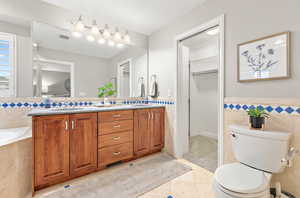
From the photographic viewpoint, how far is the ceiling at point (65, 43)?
1895 millimetres

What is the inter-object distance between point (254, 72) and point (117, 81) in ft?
6.93

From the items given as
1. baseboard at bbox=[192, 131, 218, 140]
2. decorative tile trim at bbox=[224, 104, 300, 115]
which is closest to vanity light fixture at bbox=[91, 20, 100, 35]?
decorative tile trim at bbox=[224, 104, 300, 115]

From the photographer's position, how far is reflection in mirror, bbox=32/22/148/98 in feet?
6.36

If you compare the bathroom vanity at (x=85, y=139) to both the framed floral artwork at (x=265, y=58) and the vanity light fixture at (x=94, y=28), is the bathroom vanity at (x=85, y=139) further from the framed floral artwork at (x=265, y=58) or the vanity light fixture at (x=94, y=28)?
the framed floral artwork at (x=265, y=58)

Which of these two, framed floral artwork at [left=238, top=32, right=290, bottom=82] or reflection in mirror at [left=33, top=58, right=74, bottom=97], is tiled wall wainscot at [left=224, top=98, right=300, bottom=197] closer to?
framed floral artwork at [left=238, top=32, right=290, bottom=82]

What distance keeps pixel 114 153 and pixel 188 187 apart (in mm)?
1061

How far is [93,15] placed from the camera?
2180 mm

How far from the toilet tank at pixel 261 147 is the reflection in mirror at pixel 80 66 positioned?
1965 mm

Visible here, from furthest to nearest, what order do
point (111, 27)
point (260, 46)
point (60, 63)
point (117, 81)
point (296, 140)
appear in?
point (117, 81), point (111, 27), point (60, 63), point (260, 46), point (296, 140)

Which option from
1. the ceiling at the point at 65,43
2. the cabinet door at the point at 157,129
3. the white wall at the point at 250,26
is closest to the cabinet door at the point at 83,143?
the cabinet door at the point at 157,129

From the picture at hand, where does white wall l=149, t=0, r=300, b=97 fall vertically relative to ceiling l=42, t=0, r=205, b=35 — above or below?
below

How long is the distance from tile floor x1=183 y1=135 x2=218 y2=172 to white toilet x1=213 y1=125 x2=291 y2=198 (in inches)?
30.7

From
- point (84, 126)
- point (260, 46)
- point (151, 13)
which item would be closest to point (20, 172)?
point (84, 126)

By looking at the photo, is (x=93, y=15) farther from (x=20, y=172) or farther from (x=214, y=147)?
(x=214, y=147)
